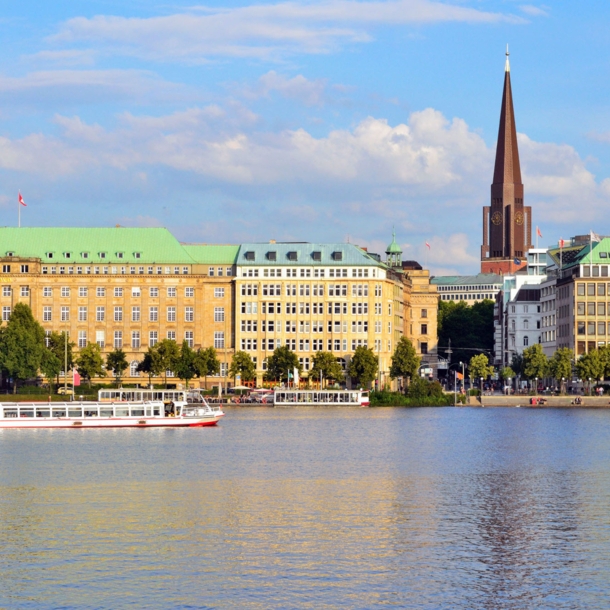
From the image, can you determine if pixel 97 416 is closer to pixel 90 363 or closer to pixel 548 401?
pixel 90 363

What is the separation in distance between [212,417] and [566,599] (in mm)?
92485

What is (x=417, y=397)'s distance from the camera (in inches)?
7539

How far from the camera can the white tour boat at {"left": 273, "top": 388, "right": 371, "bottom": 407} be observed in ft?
627

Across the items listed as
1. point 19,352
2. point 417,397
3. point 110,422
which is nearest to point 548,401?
point 417,397

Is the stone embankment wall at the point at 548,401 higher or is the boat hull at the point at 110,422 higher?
the stone embankment wall at the point at 548,401

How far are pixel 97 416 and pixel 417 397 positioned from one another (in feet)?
216

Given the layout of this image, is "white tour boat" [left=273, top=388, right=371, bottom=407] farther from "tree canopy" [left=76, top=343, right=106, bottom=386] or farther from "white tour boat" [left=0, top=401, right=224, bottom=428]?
"white tour boat" [left=0, top=401, right=224, bottom=428]

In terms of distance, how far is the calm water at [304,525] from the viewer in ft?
152

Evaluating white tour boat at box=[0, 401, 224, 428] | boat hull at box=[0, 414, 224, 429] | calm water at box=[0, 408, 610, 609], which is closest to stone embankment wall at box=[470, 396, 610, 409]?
white tour boat at box=[0, 401, 224, 428]

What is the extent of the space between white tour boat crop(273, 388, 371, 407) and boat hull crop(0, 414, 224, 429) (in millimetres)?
55642

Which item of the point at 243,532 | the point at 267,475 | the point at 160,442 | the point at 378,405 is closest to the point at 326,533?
the point at 243,532

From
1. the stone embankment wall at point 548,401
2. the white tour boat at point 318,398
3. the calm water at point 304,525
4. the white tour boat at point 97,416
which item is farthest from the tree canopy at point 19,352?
the calm water at point 304,525

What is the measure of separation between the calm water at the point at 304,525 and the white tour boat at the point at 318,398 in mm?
82440

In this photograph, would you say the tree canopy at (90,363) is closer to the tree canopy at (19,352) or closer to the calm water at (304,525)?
the tree canopy at (19,352)
